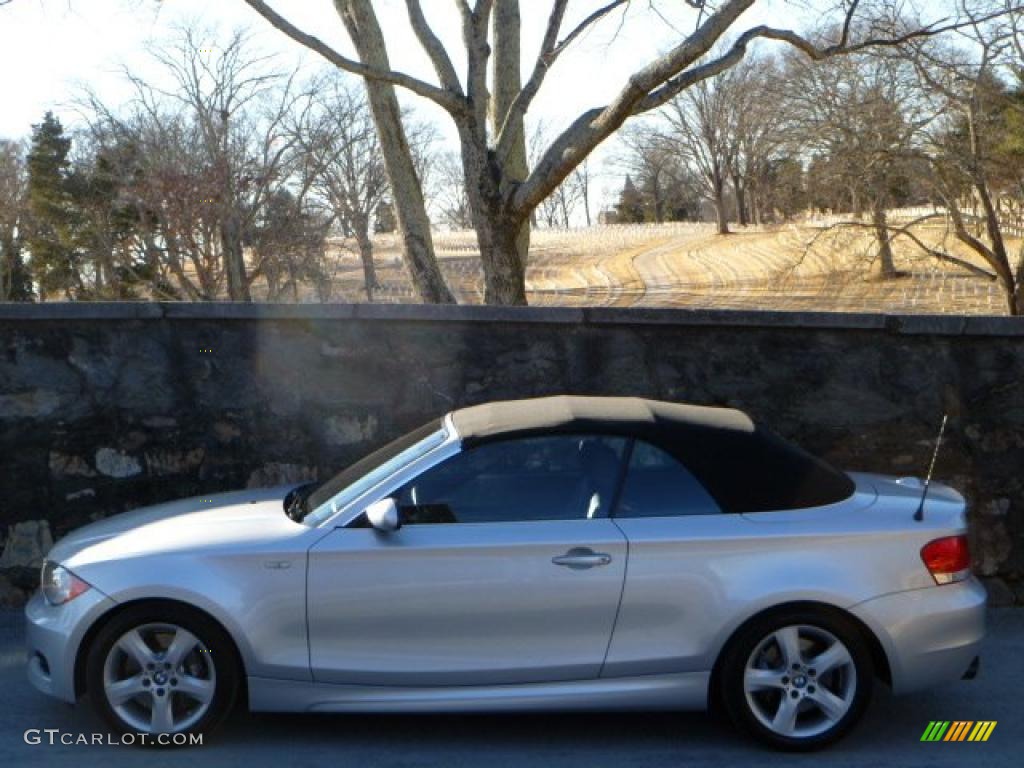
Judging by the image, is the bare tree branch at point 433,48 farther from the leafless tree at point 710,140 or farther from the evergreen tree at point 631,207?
the evergreen tree at point 631,207

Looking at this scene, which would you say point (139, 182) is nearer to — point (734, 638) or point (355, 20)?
point (355, 20)

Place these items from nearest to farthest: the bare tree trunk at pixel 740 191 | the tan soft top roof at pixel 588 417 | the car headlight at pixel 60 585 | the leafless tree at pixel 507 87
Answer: the car headlight at pixel 60 585 < the tan soft top roof at pixel 588 417 < the leafless tree at pixel 507 87 < the bare tree trunk at pixel 740 191

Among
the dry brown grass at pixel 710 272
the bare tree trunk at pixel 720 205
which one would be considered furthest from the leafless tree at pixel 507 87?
the bare tree trunk at pixel 720 205

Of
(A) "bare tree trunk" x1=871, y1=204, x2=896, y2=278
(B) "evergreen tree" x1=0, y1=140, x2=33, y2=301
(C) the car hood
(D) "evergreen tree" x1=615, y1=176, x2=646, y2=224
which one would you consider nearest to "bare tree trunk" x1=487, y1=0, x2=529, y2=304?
(C) the car hood

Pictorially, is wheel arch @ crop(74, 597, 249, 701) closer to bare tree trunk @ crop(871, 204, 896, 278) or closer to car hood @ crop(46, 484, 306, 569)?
car hood @ crop(46, 484, 306, 569)

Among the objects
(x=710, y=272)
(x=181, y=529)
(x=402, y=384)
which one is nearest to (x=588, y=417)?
(x=181, y=529)

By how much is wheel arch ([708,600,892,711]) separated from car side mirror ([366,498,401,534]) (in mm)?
1348

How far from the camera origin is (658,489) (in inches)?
204

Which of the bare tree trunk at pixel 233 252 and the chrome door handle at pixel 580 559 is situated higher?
the bare tree trunk at pixel 233 252

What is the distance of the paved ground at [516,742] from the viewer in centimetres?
496

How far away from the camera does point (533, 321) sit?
7.87m

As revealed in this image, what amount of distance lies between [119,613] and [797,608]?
2.60 meters

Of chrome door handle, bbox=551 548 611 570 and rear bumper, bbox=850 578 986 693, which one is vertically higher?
chrome door handle, bbox=551 548 611 570

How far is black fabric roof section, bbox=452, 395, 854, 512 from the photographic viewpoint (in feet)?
17.1
